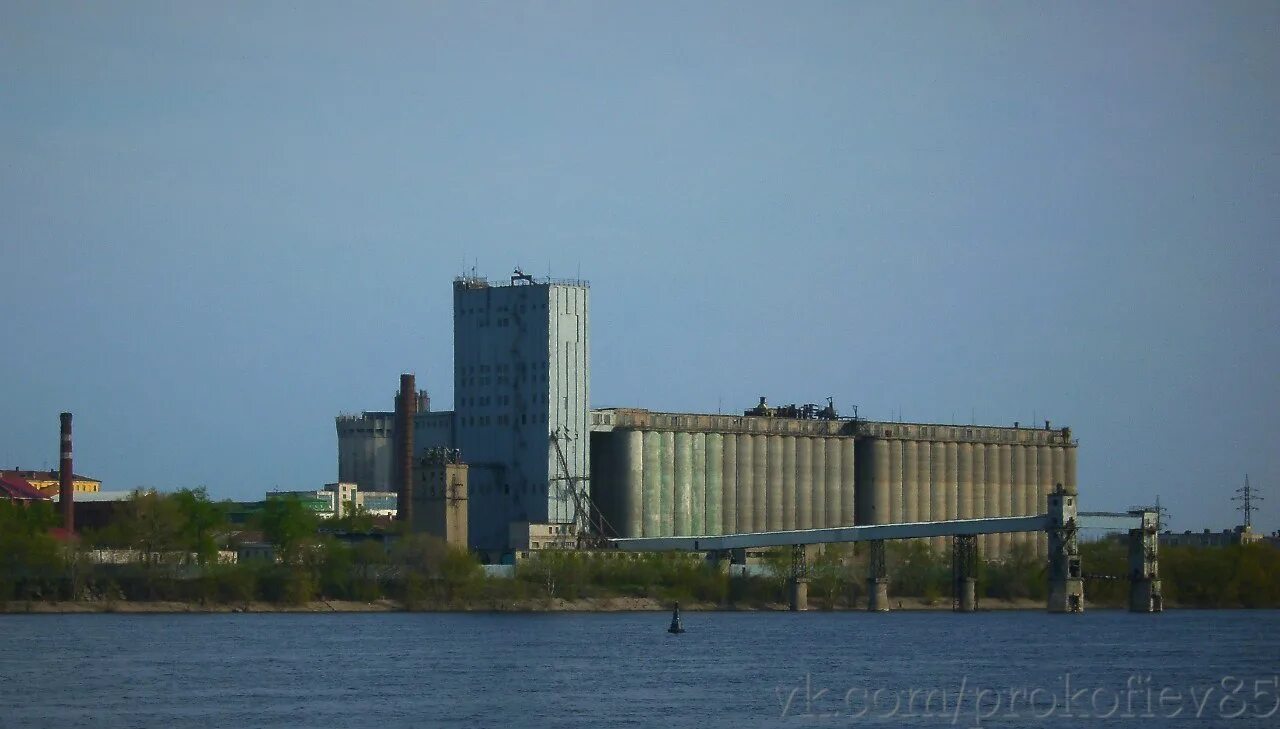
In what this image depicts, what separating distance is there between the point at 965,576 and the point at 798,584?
14.7 metres

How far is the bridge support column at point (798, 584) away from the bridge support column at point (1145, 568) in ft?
86.4

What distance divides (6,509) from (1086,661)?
3806 inches

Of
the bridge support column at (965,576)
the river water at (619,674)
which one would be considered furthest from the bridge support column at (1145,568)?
the river water at (619,674)

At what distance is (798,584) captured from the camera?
617 ft

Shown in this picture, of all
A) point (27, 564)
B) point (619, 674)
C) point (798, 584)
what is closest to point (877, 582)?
point (798, 584)

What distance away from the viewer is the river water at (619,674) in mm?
82312

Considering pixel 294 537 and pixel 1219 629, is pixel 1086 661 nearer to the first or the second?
pixel 1219 629

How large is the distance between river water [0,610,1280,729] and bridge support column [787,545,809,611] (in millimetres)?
30537

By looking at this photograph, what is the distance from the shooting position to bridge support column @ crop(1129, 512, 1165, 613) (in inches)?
7136

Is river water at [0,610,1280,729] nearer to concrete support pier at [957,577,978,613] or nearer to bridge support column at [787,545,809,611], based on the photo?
bridge support column at [787,545,809,611]

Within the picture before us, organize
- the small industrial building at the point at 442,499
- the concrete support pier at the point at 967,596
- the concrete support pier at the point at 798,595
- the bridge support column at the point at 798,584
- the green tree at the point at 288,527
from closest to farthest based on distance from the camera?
the green tree at the point at 288,527, the small industrial building at the point at 442,499, the concrete support pier at the point at 798,595, the bridge support column at the point at 798,584, the concrete support pier at the point at 967,596

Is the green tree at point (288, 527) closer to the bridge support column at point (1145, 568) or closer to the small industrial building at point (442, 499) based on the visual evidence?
the small industrial building at point (442, 499)

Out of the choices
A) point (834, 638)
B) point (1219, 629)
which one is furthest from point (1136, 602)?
point (834, 638)

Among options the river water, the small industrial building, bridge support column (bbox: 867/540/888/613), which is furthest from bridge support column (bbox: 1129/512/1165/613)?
the small industrial building
